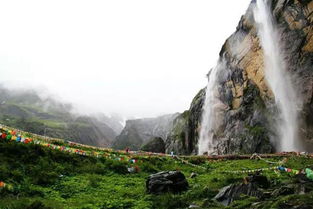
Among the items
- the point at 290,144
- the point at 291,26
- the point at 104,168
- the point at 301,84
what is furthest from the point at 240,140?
the point at 104,168

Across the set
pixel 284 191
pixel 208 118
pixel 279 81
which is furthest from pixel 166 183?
pixel 208 118

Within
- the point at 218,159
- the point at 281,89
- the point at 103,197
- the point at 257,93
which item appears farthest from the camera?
the point at 257,93

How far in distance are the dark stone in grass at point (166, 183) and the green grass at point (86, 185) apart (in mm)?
508

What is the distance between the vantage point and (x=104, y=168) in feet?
78.2

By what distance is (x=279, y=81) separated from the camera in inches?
2208

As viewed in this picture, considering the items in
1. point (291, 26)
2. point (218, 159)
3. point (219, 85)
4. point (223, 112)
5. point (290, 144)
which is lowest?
point (218, 159)

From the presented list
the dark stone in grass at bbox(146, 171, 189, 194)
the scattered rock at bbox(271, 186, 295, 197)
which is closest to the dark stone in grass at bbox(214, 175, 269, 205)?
the scattered rock at bbox(271, 186, 295, 197)

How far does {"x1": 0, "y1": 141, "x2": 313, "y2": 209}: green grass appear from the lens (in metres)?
13.6

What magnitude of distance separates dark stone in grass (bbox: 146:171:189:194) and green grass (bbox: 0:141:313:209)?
0.51 metres

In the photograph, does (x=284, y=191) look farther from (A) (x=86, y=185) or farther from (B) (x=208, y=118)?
(B) (x=208, y=118)

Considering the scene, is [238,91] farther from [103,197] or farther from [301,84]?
[103,197]

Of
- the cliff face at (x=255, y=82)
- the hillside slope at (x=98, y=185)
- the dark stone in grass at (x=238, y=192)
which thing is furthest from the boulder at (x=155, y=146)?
the dark stone in grass at (x=238, y=192)

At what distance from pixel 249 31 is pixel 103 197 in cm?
5807

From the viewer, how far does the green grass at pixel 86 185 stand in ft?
44.6
